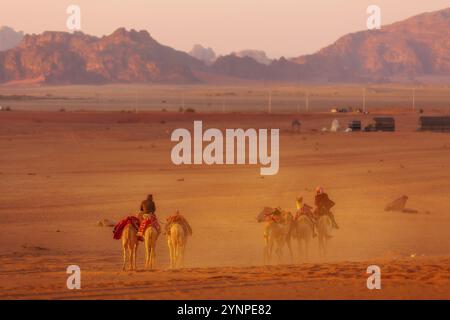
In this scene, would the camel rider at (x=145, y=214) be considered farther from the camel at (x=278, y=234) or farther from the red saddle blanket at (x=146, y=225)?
the camel at (x=278, y=234)

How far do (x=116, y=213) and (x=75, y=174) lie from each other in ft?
30.8

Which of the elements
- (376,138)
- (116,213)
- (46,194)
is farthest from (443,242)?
(376,138)

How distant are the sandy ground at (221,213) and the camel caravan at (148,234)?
0.41m

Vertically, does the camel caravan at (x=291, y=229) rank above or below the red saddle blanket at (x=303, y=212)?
below

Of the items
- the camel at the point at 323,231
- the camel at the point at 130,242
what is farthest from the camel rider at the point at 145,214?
the camel at the point at 323,231

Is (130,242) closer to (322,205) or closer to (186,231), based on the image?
(186,231)

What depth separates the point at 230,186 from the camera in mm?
29875

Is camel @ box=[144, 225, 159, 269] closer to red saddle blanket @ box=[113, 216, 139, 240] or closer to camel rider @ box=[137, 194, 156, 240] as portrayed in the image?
camel rider @ box=[137, 194, 156, 240]

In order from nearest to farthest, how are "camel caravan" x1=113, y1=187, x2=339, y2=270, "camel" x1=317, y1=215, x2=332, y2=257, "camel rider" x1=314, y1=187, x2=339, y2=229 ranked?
1. "camel caravan" x1=113, y1=187, x2=339, y2=270
2. "camel" x1=317, y1=215, x2=332, y2=257
3. "camel rider" x1=314, y1=187, x2=339, y2=229

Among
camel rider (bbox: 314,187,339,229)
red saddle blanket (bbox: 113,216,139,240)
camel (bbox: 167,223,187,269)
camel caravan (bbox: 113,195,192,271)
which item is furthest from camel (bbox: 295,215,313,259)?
red saddle blanket (bbox: 113,216,139,240)

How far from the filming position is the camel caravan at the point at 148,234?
16294 mm

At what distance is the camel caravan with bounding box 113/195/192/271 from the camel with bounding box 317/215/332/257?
278cm

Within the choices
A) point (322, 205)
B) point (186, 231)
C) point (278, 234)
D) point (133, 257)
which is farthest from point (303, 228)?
point (133, 257)

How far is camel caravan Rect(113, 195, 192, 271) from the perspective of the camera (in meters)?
16.3
